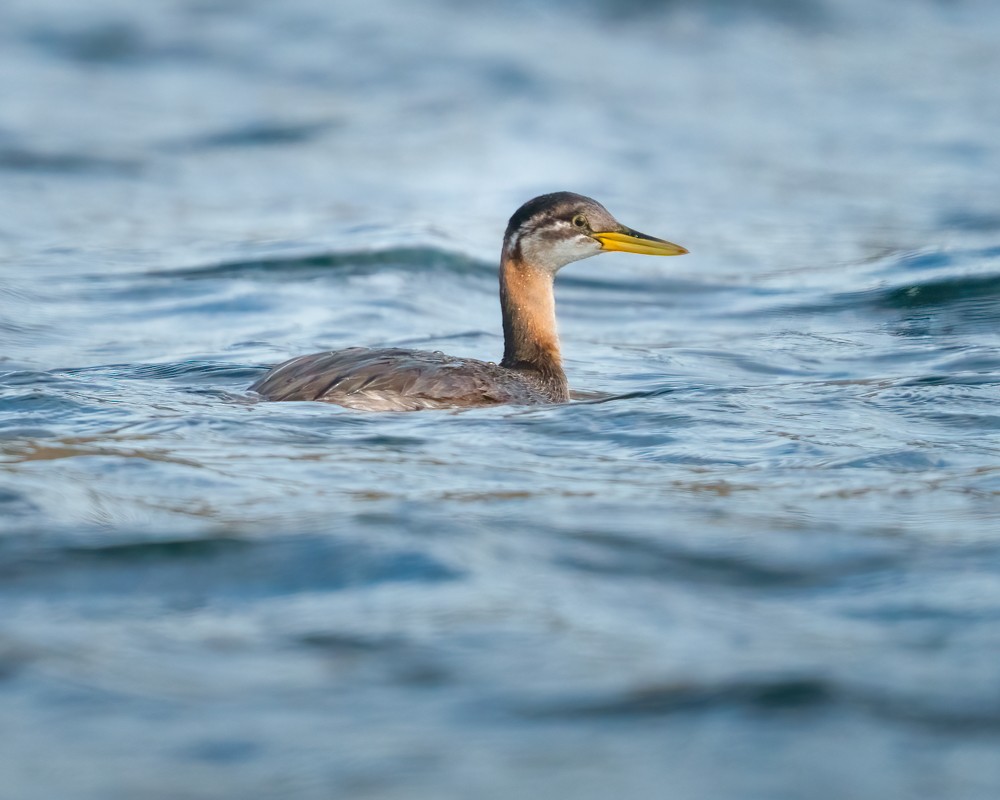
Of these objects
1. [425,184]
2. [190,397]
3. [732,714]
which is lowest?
[732,714]

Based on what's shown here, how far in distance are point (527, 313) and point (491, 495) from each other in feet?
9.65

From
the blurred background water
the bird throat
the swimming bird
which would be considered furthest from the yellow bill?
the blurred background water

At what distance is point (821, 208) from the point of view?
52.4 feet

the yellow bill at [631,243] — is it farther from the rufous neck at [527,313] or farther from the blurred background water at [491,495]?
the blurred background water at [491,495]

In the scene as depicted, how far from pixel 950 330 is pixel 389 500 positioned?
18.3 ft

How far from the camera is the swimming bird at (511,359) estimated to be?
7.78 metres

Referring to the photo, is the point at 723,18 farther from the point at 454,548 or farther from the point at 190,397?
the point at 454,548

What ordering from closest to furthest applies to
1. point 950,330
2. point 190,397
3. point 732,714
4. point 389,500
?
1. point 732,714
2. point 389,500
3. point 190,397
4. point 950,330

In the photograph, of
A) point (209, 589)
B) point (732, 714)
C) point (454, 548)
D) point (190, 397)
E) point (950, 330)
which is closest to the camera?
point (732, 714)

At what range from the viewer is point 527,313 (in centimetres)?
922

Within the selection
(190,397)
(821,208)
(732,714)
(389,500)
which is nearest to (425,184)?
(821,208)

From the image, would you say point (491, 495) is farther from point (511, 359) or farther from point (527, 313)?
point (527, 313)

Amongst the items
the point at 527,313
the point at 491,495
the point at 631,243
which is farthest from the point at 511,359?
the point at 491,495

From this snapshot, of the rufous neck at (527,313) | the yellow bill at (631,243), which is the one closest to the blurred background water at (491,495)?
the rufous neck at (527,313)
